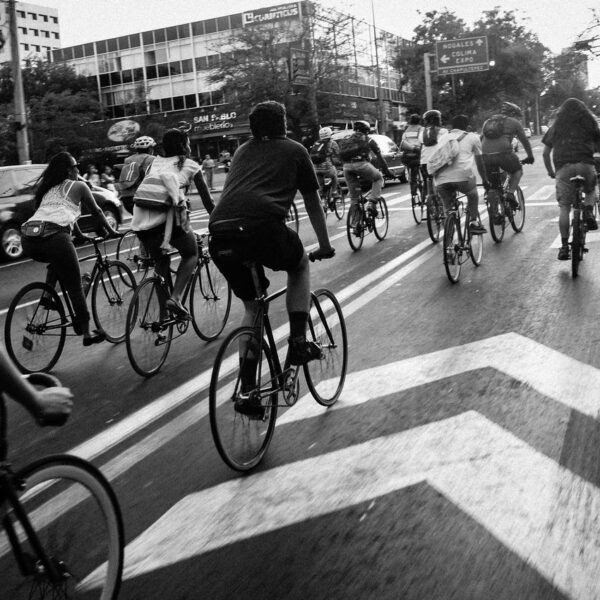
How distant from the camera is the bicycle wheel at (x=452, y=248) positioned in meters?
8.90

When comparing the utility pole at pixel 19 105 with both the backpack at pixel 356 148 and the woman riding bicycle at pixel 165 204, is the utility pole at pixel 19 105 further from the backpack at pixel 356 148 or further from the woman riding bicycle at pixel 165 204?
the woman riding bicycle at pixel 165 204

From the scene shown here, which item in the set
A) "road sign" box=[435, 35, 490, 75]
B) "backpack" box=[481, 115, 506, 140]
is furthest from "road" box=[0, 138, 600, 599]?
"road sign" box=[435, 35, 490, 75]

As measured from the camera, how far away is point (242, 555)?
3.22 m

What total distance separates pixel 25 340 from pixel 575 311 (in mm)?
4507

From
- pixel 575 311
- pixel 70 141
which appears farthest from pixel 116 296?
pixel 70 141

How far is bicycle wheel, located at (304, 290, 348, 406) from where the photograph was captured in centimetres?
500

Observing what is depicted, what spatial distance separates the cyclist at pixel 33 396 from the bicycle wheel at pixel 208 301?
4691 millimetres

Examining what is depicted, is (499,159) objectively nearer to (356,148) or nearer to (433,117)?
(433,117)

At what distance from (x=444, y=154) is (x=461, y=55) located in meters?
47.8

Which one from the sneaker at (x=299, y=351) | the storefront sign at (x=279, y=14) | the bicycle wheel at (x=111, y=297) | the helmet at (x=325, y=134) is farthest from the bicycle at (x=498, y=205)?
the storefront sign at (x=279, y=14)

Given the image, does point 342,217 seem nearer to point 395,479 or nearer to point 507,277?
point 507,277

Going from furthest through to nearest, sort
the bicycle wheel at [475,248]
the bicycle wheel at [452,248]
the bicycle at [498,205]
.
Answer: the bicycle at [498,205] → the bicycle wheel at [475,248] → the bicycle wheel at [452,248]

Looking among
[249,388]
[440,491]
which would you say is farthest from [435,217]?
[440,491]

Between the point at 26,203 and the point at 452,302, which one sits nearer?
the point at 452,302
